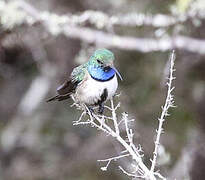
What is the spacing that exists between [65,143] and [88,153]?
2.75 feet

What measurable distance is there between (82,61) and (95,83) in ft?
6.34

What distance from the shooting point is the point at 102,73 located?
405cm

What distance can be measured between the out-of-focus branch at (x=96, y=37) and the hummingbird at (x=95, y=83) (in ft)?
4.03

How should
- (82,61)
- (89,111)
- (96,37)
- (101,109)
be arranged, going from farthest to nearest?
(96,37), (82,61), (101,109), (89,111)

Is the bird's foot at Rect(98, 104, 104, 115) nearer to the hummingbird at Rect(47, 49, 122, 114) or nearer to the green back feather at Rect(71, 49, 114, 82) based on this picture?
the hummingbird at Rect(47, 49, 122, 114)

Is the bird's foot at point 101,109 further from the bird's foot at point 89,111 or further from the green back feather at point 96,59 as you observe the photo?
the green back feather at point 96,59

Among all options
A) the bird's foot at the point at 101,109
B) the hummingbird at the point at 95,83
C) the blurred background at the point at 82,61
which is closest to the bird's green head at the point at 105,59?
the hummingbird at the point at 95,83

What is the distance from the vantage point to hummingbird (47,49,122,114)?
3.98 meters

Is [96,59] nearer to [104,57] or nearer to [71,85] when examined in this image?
[104,57]

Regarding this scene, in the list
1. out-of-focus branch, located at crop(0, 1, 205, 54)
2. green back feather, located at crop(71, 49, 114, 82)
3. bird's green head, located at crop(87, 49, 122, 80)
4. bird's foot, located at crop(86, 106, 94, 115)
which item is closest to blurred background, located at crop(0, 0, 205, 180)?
out-of-focus branch, located at crop(0, 1, 205, 54)

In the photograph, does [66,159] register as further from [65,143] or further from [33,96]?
[33,96]

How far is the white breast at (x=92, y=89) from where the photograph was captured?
155 inches

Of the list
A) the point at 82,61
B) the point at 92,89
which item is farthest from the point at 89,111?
the point at 82,61

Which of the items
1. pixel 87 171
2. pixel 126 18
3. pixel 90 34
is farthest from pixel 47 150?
pixel 126 18
